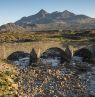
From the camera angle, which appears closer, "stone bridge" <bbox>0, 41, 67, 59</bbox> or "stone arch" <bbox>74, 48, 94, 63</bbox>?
"stone bridge" <bbox>0, 41, 67, 59</bbox>

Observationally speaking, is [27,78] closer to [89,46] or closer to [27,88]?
[27,88]

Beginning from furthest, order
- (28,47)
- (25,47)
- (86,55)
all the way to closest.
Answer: (86,55) → (28,47) → (25,47)

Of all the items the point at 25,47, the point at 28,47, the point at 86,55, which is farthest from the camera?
the point at 86,55

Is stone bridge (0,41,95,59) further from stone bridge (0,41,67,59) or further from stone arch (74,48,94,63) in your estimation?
stone arch (74,48,94,63)

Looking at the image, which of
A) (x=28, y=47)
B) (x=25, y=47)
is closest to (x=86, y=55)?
(x=28, y=47)

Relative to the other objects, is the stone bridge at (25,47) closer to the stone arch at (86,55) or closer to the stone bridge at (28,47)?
Answer: the stone bridge at (28,47)

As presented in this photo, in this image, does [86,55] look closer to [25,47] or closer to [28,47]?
[28,47]

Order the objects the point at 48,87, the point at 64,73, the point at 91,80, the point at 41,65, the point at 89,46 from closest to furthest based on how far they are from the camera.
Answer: the point at 48,87, the point at 91,80, the point at 64,73, the point at 41,65, the point at 89,46

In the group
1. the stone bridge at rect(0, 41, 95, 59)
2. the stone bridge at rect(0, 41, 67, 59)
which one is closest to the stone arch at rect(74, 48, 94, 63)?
the stone bridge at rect(0, 41, 95, 59)

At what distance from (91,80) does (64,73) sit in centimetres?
741

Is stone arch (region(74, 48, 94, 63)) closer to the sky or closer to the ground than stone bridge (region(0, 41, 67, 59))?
closer to the ground

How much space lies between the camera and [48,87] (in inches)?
1718

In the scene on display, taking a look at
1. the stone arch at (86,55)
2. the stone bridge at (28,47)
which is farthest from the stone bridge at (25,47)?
the stone arch at (86,55)

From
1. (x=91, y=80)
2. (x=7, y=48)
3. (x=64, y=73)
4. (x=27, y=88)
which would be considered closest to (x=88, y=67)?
(x=64, y=73)
